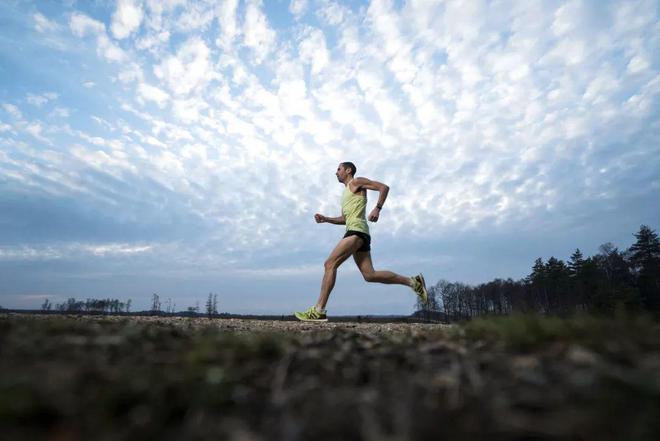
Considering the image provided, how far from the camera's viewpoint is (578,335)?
8.07 ft

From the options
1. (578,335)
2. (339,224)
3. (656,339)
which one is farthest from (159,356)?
(339,224)

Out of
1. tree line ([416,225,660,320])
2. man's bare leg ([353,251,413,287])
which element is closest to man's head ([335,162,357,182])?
man's bare leg ([353,251,413,287])

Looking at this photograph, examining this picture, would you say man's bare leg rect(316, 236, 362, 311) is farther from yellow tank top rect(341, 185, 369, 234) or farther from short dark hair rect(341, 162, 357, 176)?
short dark hair rect(341, 162, 357, 176)

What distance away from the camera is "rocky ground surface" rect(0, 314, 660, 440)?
124 centimetres

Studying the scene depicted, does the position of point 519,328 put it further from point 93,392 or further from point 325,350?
point 93,392

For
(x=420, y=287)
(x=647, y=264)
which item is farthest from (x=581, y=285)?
(x=420, y=287)

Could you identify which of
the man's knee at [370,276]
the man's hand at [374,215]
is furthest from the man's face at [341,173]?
the man's knee at [370,276]

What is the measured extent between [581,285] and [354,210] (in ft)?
231

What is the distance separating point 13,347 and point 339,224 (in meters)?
8.08

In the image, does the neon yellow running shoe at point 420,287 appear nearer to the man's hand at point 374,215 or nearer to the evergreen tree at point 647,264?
the man's hand at point 374,215

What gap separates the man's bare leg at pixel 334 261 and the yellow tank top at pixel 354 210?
12.1 inches

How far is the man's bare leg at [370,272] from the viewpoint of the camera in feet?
28.4

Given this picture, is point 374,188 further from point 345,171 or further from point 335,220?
point 335,220

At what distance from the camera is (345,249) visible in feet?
27.5
